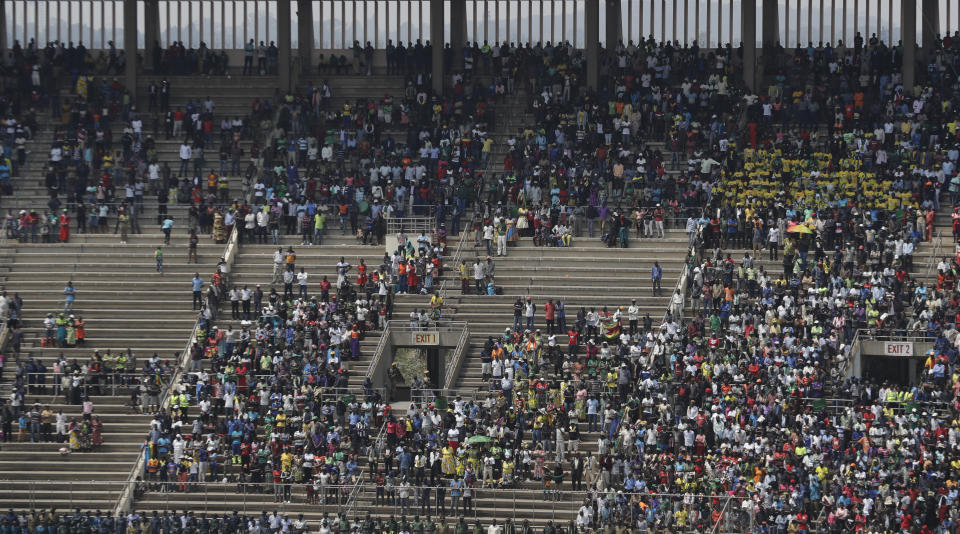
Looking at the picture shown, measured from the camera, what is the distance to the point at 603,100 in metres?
76.6

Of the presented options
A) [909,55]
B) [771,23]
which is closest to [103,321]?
[771,23]

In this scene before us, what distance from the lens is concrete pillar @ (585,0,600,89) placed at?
3088 inches

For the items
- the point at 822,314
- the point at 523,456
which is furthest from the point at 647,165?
the point at 523,456

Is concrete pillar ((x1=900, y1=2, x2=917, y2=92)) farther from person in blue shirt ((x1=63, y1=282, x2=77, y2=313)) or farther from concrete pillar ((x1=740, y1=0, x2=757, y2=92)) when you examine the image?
person in blue shirt ((x1=63, y1=282, x2=77, y2=313))

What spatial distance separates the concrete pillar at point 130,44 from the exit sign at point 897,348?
3067 cm

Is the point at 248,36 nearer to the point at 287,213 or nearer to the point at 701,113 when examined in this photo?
the point at 287,213

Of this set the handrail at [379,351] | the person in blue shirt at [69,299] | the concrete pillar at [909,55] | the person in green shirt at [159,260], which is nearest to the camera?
the handrail at [379,351]

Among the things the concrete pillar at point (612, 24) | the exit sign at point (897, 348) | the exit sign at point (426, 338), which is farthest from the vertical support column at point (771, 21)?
the exit sign at point (426, 338)

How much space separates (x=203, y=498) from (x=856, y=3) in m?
33.9

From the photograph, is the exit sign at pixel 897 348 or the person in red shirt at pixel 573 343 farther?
the person in red shirt at pixel 573 343

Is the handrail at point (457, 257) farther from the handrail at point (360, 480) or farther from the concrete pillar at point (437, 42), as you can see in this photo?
the concrete pillar at point (437, 42)

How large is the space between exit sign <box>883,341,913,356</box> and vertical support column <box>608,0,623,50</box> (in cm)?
2135

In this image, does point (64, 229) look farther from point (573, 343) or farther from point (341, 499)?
point (573, 343)

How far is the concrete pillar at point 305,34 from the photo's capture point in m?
81.6
